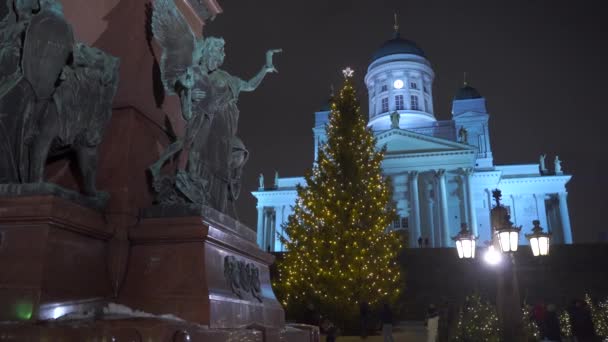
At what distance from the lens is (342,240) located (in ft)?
69.1

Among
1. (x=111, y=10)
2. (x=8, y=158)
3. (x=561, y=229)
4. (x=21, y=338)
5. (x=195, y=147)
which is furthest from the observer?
(x=561, y=229)

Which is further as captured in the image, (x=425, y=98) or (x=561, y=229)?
(x=425, y=98)

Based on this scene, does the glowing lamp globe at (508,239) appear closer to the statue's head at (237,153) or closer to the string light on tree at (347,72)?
the statue's head at (237,153)

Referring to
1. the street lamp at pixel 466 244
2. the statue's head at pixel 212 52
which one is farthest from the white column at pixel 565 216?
the statue's head at pixel 212 52

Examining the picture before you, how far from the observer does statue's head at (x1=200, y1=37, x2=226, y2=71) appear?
5.27 metres

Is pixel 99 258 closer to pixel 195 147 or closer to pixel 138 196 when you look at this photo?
pixel 138 196

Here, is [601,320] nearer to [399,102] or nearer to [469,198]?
[469,198]

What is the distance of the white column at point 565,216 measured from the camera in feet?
191

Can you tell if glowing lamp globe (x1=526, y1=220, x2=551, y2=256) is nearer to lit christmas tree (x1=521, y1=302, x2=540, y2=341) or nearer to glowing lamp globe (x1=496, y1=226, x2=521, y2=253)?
glowing lamp globe (x1=496, y1=226, x2=521, y2=253)

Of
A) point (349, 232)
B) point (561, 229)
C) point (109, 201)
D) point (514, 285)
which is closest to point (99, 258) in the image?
point (109, 201)

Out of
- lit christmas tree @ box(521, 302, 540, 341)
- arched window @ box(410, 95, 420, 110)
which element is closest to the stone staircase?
lit christmas tree @ box(521, 302, 540, 341)

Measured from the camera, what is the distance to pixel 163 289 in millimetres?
4164

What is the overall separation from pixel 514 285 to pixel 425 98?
58.7 m

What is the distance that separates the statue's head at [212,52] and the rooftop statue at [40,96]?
129 centimetres
